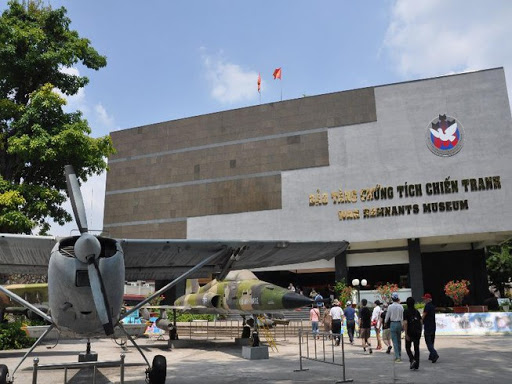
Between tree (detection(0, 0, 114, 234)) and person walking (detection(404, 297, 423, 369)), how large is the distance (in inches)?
597

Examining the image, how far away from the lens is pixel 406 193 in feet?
122

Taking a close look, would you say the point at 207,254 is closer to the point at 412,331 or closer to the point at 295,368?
the point at 295,368

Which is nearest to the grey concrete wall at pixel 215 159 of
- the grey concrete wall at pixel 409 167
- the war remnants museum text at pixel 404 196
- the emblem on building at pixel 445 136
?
the grey concrete wall at pixel 409 167

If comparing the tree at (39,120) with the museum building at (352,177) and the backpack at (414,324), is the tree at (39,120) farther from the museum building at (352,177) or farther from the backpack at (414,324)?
the museum building at (352,177)

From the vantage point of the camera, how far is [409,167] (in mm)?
37438

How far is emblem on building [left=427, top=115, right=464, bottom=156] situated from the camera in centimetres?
3658

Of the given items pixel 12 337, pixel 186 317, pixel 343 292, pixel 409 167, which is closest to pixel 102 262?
pixel 12 337

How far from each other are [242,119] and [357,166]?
12.2m

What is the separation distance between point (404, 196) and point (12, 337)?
1162 inches

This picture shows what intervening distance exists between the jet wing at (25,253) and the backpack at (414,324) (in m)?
9.33

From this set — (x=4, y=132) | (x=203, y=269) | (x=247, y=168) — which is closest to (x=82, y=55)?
(x=4, y=132)

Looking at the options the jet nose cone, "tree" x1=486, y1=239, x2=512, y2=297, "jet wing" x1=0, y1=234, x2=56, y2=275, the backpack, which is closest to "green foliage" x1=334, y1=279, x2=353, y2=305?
the jet nose cone

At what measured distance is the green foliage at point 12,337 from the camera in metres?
19.0

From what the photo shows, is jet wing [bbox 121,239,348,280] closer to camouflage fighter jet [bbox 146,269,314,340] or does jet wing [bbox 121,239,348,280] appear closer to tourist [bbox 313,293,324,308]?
tourist [bbox 313,293,324,308]
